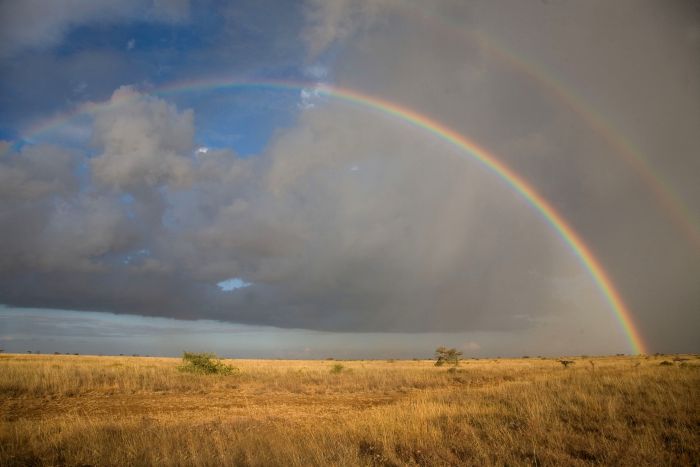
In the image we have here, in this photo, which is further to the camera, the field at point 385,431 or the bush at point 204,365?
the bush at point 204,365

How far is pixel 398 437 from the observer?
9.73 meters

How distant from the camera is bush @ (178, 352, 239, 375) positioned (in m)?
32.3

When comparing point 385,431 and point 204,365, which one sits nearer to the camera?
point 385,431

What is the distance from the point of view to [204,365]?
109ft

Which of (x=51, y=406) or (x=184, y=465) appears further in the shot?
(x=51, y=406)

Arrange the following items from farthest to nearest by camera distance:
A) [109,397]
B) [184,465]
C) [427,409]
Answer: [109,397] < [427,409] < [184,465]

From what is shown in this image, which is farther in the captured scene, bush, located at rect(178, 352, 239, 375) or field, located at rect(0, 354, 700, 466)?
bush, located at rect(178, 352, 239, 375)

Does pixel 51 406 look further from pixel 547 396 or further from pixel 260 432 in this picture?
pixel 547 396

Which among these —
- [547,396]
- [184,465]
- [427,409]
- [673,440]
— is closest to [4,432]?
[184,465]

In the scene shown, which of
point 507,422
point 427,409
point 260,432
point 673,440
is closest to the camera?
point 673,440

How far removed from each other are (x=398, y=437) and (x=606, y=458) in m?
4.19

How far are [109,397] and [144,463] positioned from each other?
15.0 m

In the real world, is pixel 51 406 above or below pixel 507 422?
below

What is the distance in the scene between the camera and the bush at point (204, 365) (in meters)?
32.3
